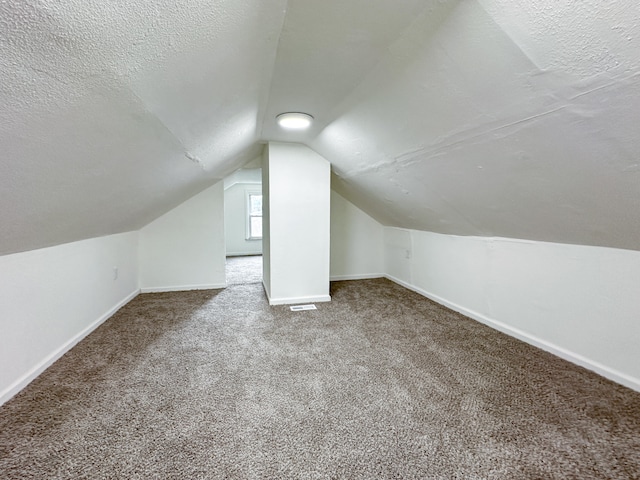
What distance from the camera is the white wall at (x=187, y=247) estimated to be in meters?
3.63

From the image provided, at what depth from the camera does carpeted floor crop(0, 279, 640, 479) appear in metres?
1.14

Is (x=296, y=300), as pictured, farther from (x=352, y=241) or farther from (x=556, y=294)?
(x=556, y=294)

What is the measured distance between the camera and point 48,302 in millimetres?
1868

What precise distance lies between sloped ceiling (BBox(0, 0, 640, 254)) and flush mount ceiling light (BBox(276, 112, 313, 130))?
0.40 feet

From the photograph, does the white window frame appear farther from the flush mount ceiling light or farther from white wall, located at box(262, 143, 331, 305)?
the flush mount ceiling light

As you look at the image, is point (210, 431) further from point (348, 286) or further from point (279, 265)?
point (348, 286)

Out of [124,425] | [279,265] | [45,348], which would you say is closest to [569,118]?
[124,425]

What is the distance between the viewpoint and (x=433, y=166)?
1953 millimetres

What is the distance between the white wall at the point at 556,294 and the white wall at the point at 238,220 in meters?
4.97

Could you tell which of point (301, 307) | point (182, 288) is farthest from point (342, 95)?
point (182, 288)

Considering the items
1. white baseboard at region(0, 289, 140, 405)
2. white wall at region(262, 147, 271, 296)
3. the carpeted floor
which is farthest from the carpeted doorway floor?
the carpeted floor

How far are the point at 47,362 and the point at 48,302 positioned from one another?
1.25ft

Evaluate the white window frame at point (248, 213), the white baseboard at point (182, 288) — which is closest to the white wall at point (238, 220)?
the white window frame at point (248, 213)

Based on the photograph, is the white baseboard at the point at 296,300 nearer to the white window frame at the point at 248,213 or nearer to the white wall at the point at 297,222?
the white wall at the point at 297,222
